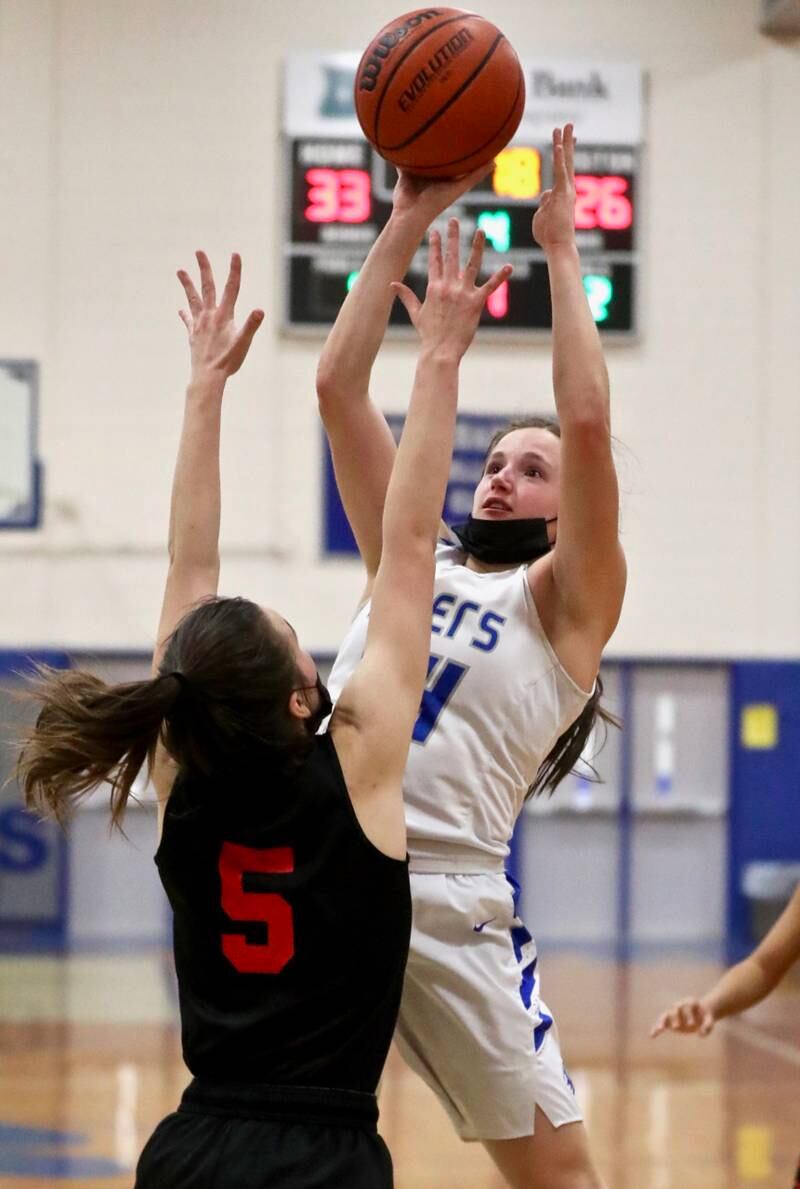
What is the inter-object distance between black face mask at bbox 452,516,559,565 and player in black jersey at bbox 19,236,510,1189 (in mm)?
704

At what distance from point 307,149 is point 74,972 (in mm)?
5015

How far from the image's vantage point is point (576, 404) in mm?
2586

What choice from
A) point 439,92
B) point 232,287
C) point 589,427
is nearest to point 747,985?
point 589,427

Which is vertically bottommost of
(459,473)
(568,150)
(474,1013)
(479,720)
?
(474,1013)

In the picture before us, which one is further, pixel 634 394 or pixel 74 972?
pixel 634 394

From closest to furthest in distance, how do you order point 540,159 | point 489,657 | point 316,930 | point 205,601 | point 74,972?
point 316,930 → point 205,601 → point 489,657 → point 74,972 → point 540,159

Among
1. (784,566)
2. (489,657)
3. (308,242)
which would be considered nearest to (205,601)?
(489,657)

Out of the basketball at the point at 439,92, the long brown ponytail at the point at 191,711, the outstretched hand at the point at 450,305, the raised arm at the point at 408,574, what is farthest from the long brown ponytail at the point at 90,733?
the basketball at the point at 439,92

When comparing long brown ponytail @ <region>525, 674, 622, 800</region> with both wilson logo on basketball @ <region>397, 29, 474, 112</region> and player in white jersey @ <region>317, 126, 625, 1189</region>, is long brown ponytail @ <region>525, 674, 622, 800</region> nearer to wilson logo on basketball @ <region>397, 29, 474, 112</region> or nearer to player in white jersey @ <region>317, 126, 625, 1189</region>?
player in white jersey @ <region>317, 126, 625, 1189</region>

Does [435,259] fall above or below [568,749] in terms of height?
above

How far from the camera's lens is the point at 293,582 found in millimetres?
10477

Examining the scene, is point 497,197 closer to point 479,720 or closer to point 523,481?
point 523,481

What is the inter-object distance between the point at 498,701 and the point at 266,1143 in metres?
0.96

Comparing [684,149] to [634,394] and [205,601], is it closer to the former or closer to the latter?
[634,394]
